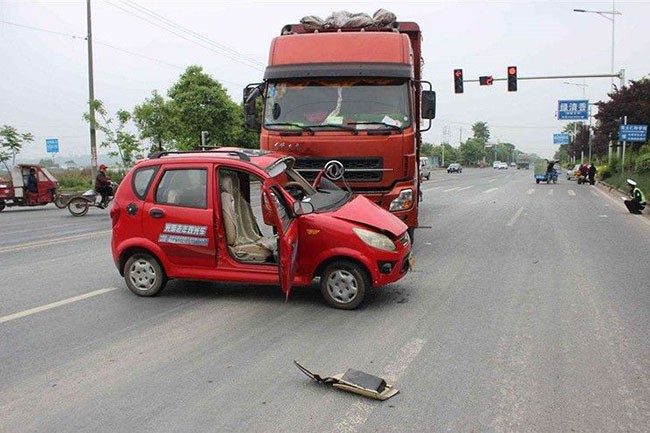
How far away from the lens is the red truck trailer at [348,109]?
8.52 m

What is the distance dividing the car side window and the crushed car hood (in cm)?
153

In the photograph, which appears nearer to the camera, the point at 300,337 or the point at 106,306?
the point at 300,337

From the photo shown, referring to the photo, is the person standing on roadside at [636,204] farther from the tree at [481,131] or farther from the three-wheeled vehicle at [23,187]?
the tree at [481,131]

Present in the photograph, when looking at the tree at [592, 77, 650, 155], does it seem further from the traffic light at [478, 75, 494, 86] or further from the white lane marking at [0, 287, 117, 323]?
the white lane marking at [0, 287, 117, 323]

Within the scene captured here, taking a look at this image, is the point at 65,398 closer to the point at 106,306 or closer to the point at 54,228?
the point at 106,306

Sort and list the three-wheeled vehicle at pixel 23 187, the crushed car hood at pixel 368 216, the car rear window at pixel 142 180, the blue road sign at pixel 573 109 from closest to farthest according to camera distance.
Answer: the crushed car hood at pixel 368 216
the car rear window at pixel 142 180
the three-wheeled vehicle at pixel 23 187
the blue road sign at pixel 573 109

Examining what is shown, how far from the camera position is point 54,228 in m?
14.8

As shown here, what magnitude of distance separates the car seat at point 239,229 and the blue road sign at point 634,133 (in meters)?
35.5

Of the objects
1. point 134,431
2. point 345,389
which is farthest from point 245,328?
point 134,431

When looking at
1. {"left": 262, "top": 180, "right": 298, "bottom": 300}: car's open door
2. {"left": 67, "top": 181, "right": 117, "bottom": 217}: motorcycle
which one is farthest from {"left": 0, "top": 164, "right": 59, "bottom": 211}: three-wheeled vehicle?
{"left": 262, "top": 180, "right": 298, "bottom": 300}: car's open door

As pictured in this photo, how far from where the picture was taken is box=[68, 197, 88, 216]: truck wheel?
60.3 ft

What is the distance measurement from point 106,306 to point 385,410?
12.8ft

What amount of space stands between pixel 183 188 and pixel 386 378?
3480mm

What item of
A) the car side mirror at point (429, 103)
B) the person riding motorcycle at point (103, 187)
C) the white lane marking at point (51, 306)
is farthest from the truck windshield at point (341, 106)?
the person riding motorcycle at point (103, 187)
